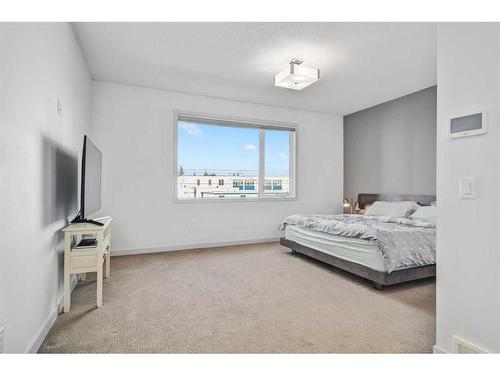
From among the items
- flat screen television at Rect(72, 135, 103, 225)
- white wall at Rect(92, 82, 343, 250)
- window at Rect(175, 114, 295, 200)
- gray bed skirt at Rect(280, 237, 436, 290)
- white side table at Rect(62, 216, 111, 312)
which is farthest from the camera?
window at Rect(175, 114, 295, 200)

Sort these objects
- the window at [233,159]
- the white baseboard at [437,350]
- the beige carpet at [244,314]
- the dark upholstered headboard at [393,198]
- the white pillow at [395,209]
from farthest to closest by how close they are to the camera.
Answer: the window at [233,159]
the dark upholstered headboard at [393,198]
the white pillow at [395,209]
the beige carpet at [244,314]
the white baseboard at [437,350]

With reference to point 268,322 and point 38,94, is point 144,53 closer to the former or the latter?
point 38,94

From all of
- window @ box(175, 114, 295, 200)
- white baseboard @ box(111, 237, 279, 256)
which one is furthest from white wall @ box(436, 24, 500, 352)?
window @ box(175, 114, 295, 200)

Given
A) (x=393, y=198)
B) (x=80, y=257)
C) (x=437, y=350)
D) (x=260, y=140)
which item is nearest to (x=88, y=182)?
(x=80, y=257)

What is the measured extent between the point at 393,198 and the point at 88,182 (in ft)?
15.2

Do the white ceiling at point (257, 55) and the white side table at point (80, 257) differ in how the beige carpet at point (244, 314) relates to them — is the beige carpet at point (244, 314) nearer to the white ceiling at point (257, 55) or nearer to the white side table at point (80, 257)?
the white side table at point (80, 257)

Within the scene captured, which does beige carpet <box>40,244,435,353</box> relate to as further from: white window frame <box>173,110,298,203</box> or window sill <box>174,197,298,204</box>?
white window frame <box>173,110,298,203</box>

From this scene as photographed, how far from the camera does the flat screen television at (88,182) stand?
2447mm

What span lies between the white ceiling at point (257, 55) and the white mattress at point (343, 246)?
2.13m

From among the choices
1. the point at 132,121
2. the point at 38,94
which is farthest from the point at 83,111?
the point at 38,94

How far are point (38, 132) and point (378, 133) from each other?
518 cm

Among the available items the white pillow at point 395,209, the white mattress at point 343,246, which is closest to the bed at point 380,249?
the white mattress at point 343,246

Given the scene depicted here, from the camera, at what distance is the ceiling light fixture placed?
3.41 meters

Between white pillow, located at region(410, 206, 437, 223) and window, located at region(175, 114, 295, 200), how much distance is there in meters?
2.33
